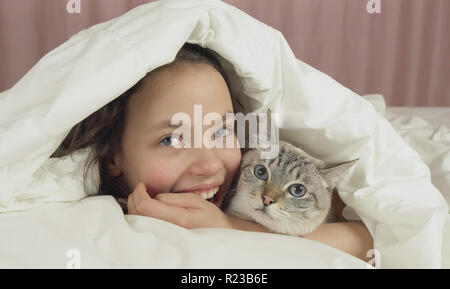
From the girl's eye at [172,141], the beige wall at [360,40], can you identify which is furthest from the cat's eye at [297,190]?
the beige wall at [360,40]

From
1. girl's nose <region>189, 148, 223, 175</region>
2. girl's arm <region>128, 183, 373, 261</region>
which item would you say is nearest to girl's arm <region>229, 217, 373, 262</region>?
girl's arm <region>128, 183, 373, 261</region>

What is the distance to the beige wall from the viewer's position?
208cm

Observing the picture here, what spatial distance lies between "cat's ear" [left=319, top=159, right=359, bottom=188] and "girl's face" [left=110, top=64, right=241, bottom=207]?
0.67 feet

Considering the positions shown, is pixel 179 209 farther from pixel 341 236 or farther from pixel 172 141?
pixel 341 236

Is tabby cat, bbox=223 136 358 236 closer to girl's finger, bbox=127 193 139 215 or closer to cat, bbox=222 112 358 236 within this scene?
cat, bbox=222 112 358 236

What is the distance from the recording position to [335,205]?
1.12m

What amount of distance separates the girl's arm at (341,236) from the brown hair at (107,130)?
0.30m

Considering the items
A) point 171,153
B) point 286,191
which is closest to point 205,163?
point 171,153

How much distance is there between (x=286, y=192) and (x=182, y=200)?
22cm

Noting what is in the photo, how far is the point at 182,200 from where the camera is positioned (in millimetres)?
887

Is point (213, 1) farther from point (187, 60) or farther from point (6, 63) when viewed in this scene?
point (6, 63)

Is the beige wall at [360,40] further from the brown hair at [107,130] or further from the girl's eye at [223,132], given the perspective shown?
the girl's eye at [223,132]

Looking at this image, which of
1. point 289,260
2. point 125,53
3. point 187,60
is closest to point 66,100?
point 125,53
